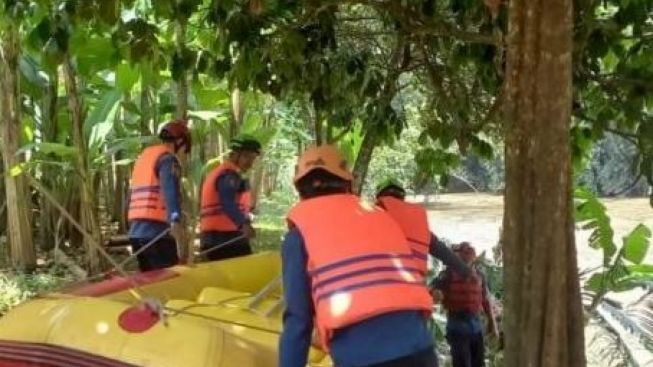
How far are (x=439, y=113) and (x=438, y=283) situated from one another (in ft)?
3.28

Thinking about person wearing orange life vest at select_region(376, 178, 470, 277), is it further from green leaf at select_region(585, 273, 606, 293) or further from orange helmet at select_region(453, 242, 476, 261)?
green leaf at select_region(585, 273, 606, 293)

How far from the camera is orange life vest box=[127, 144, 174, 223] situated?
6.14 meters

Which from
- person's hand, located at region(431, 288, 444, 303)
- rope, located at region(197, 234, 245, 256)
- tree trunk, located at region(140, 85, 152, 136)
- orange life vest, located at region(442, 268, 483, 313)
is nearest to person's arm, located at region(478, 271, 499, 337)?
person's hand, located at region(431, 288, 444, 303)

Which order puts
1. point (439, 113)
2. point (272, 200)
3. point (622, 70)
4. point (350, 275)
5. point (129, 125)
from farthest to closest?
point (272, 200)
point (129, 125)
point (439, 113)
point (622, 70)
point (350, 275)

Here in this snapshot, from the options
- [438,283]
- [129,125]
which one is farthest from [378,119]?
[129,125]

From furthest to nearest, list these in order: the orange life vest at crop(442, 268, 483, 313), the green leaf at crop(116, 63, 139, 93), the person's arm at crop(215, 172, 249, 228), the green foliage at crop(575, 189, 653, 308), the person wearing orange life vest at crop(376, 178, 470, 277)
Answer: the green leaf at crop(116, 63, 139, 93) < the green foliage at crop(575, 189, 653, 308) < the person's arm at crop(215, 172, 249, 228) < the orange life vest at crop(442, 268, 483, 313) < the person wearing orange life vest at crop(376, 178, 470, 277)

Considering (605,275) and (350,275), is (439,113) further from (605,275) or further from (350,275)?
(350,275)

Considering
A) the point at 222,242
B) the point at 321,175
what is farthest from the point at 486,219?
the point at 321,175

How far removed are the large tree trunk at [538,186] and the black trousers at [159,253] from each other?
10.5 feet

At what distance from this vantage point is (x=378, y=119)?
571 cm

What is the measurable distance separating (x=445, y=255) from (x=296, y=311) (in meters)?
2.16

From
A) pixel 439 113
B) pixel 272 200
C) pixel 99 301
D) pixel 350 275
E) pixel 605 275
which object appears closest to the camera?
pixel 350 275

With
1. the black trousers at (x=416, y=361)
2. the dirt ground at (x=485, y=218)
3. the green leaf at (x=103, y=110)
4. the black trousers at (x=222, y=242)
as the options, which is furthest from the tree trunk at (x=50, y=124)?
the black trousers at (x=416, y=361)

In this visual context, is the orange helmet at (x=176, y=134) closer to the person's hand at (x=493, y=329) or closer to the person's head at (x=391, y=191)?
the person's head at (x=391, y=191)
